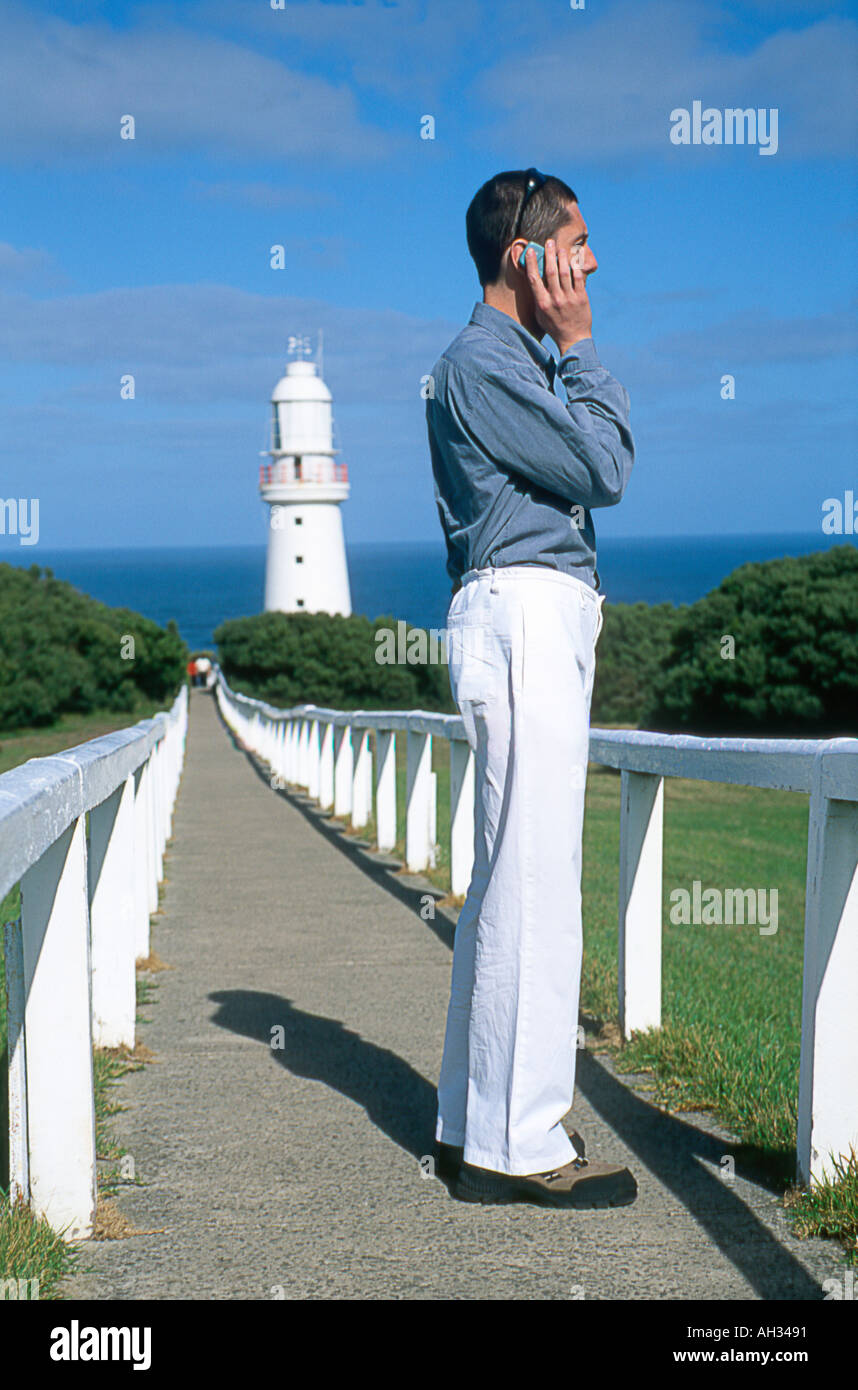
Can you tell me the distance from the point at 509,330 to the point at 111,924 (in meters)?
2.33

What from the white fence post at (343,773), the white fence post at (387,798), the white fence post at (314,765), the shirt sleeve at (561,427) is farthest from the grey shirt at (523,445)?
the white fence post at (314,765)

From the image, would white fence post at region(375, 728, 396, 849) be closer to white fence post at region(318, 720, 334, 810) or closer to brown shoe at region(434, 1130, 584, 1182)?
white fence post at region(318, 720, 334, 810)

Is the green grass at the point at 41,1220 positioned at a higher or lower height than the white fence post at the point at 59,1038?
lower

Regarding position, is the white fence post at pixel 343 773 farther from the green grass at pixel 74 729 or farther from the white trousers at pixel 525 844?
the green grass at pixel 74 729

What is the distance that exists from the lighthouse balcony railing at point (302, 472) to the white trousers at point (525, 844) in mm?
70284

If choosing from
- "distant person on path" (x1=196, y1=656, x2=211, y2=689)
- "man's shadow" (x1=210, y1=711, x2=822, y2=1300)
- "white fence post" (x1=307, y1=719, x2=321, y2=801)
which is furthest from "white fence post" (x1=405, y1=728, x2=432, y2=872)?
"distant person on path" (x1=196, y1=656, x2=211, y2=689)

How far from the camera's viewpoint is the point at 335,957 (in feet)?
21.4

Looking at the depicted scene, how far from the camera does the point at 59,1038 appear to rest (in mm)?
3088

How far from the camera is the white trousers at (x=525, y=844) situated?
3.29 m

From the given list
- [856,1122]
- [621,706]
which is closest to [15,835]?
[856,1122]

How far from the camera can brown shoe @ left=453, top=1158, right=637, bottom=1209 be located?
3299 millimetres

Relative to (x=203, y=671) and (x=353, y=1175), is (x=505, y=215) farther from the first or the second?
(x=203, y=671)

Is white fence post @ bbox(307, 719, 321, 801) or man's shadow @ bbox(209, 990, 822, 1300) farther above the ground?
white fence post @ bbox(307, 719, 321, 801)
